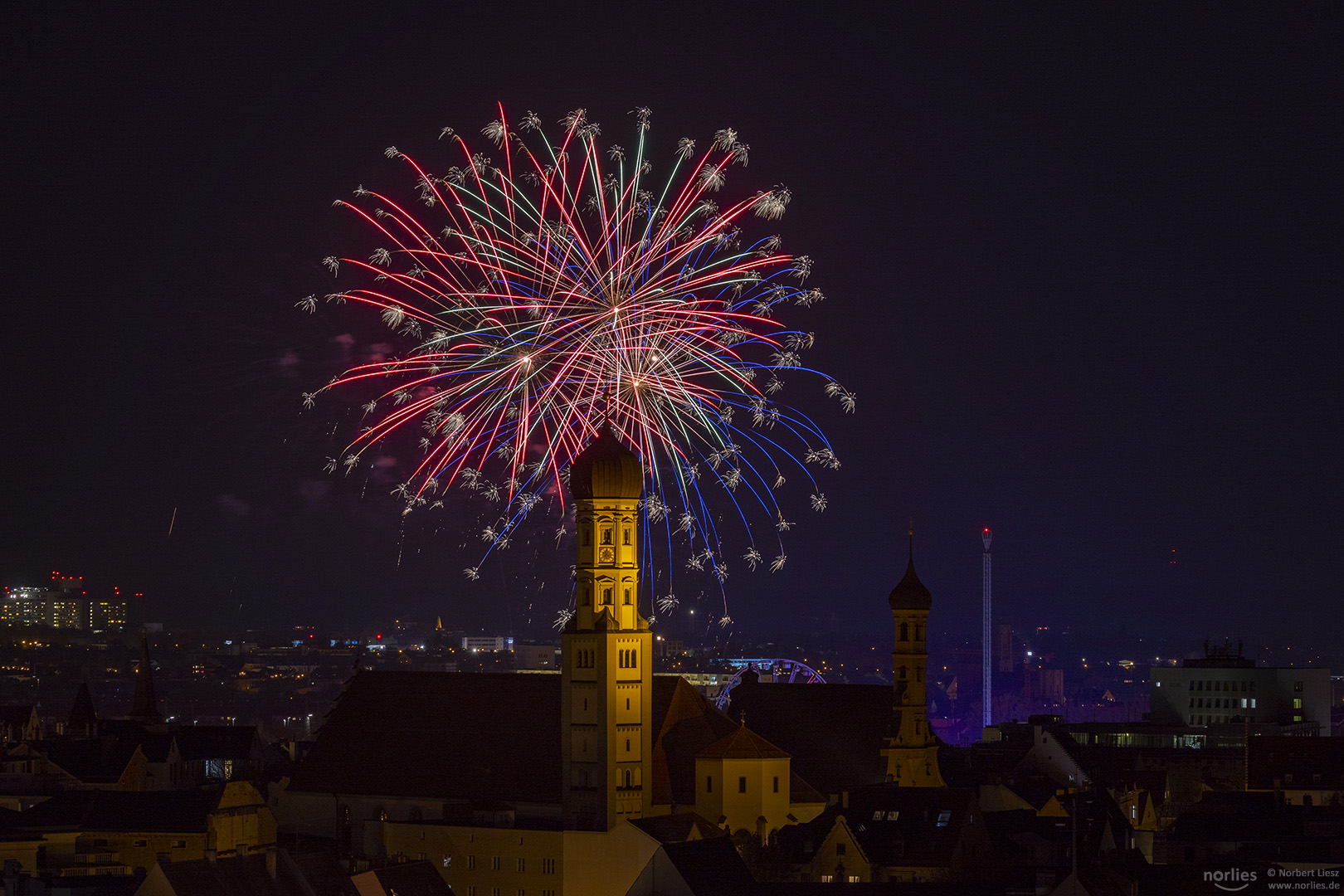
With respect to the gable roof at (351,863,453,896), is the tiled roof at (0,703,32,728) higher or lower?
higher

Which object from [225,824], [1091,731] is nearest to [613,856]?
[225,824]

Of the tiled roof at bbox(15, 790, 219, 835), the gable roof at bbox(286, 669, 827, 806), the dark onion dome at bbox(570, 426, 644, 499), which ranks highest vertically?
the dark onion dome at bbox(570, 426, 644, 499)

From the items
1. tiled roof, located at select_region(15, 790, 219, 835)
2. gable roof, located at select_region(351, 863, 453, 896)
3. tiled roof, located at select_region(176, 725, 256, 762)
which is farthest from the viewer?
tiled roof, located at select_region(176, 725, 256, 762)

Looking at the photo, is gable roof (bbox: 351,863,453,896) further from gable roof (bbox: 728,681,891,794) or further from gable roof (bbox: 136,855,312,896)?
gable roof (bbox: 728,681,891,794)

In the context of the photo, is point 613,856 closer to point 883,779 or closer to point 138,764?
point 883,779

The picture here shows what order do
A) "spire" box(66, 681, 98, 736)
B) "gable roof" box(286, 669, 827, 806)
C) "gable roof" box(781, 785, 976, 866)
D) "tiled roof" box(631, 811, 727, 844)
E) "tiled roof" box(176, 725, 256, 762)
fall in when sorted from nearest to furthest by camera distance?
"gable roof" box(781, 785, 976, 866)
"tiled roof" box(631, 811, 727, 844)
"gable roof" box(286, 669, 827, 806)
"tiled roof" box(176, 725, 256, 762)
"spire" box(66, 681, 98, 736)

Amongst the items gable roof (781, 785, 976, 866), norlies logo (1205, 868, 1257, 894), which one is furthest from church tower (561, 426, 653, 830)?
norlies logo (1205, 868, 1257, 894)

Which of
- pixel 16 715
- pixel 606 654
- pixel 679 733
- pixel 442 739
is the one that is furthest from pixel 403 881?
pixel 16 715
